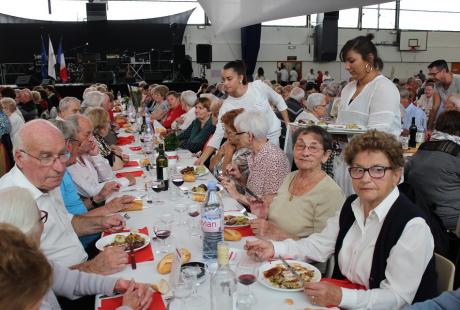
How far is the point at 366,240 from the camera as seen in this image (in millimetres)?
1710

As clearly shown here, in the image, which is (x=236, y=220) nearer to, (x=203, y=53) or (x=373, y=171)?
(x=373, y=171)

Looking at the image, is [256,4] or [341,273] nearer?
[256,4]

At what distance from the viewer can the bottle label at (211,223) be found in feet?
6.05

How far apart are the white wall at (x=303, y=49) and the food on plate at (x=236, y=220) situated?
16.6m

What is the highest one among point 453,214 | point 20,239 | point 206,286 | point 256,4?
point 256,4

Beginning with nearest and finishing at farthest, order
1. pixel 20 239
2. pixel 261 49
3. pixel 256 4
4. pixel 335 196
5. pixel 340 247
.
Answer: pixel 20 239 → pixel 256 4 → pixel 340 247 → pixel 335 196 → pixel 261 49

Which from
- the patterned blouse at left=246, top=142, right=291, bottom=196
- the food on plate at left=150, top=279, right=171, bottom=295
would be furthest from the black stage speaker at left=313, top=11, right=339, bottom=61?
the food on plate at left=150, top=279, right=171, bottom=295

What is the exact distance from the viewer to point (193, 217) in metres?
2.36

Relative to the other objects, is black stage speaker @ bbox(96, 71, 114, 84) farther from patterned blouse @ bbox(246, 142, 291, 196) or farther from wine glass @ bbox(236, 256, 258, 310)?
wine glass @ bbox(236, 256, 258, 310)

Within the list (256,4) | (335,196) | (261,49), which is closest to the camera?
(256,4)

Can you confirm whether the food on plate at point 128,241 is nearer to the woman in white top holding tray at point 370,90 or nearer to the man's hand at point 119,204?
the man's hand at point 119,204

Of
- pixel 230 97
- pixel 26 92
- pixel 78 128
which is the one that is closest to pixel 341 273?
pixel 78 128

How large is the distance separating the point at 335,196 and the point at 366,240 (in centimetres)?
56

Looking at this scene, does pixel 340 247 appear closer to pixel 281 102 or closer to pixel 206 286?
pixel 206 286
